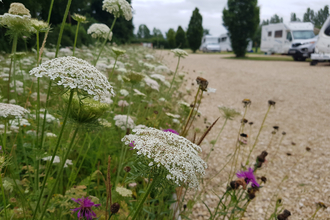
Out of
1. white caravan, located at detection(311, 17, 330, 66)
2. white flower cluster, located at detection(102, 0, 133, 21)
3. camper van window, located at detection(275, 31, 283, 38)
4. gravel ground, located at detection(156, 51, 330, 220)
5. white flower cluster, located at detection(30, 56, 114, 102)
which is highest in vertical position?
camper van window, located at detection(275, 31, 283, 38)

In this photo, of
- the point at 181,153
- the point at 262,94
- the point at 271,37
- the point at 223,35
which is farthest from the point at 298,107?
the point at 223,35

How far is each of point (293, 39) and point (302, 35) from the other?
93cm

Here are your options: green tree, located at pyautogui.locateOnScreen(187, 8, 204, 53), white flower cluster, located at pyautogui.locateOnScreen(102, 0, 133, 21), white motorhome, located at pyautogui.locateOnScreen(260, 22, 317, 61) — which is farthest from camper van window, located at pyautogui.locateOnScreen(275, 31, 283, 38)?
white flower cluster, located at pyautogui.locateOnScreen(102, 0, 133, 21)

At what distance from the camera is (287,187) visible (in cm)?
333

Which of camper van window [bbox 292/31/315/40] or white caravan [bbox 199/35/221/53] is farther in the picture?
white caravan [bbox 199/35/221/53]

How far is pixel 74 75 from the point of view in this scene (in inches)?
38.7

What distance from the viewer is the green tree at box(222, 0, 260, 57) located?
79.1 ft

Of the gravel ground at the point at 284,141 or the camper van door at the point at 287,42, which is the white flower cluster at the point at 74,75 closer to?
the gravel ground at the point at 284,141

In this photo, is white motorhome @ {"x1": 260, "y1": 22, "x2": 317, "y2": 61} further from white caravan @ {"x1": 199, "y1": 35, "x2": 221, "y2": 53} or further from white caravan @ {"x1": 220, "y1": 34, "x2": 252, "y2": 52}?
white caravan @ {"x1": 199, "y1": 35, "x2": 221, "y2": 53}

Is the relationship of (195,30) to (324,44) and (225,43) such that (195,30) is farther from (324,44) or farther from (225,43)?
(324,44)

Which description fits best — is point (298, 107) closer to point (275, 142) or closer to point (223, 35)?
point (275, 142)

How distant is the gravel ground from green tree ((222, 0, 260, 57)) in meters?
15.3

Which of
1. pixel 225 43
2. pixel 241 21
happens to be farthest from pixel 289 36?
pixel 225 43

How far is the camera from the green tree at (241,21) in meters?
24.1
